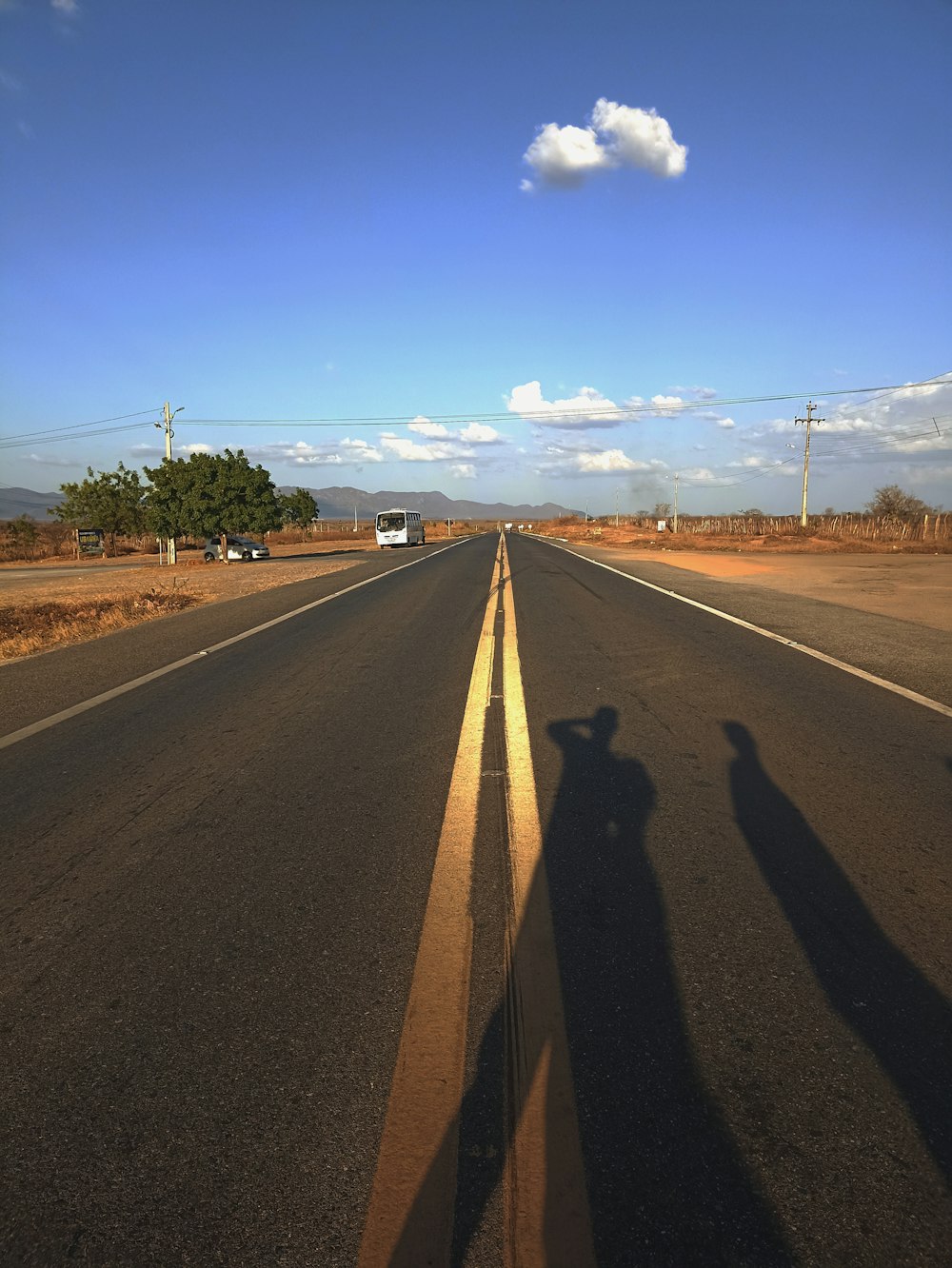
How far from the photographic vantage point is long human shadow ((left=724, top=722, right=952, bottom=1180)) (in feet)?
6.77

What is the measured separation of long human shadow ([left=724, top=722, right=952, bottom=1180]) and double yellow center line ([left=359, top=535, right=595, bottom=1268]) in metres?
0.88

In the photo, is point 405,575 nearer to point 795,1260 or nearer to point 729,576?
point 729,576

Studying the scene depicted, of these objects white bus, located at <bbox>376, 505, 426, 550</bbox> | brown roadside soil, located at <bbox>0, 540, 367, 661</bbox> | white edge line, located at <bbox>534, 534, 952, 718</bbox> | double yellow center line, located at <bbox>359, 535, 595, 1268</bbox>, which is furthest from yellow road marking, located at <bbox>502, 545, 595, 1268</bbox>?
white bus, located at <bbox>376, 505, 426, 550</bbox>

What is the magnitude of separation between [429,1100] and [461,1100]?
3.2 inches

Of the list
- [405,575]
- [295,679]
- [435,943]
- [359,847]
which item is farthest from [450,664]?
[405,575]

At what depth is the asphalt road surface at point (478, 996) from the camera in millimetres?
1730

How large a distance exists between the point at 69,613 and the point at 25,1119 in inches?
569

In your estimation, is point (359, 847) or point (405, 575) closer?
point (359, 847)

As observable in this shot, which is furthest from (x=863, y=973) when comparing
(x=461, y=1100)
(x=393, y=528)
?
(x=393, y=528)

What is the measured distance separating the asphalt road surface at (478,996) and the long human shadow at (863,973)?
0.04ft

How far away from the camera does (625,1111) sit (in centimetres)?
198

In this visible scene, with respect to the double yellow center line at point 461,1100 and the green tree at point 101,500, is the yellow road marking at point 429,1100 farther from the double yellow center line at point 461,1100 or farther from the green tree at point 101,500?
the green tree at point 101,500

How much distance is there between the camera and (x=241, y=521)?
38969mm

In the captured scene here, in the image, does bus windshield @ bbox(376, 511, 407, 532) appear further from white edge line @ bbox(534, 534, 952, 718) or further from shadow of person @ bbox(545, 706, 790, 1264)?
shadow of person @ bbox(545, 706, 790, 1264)
